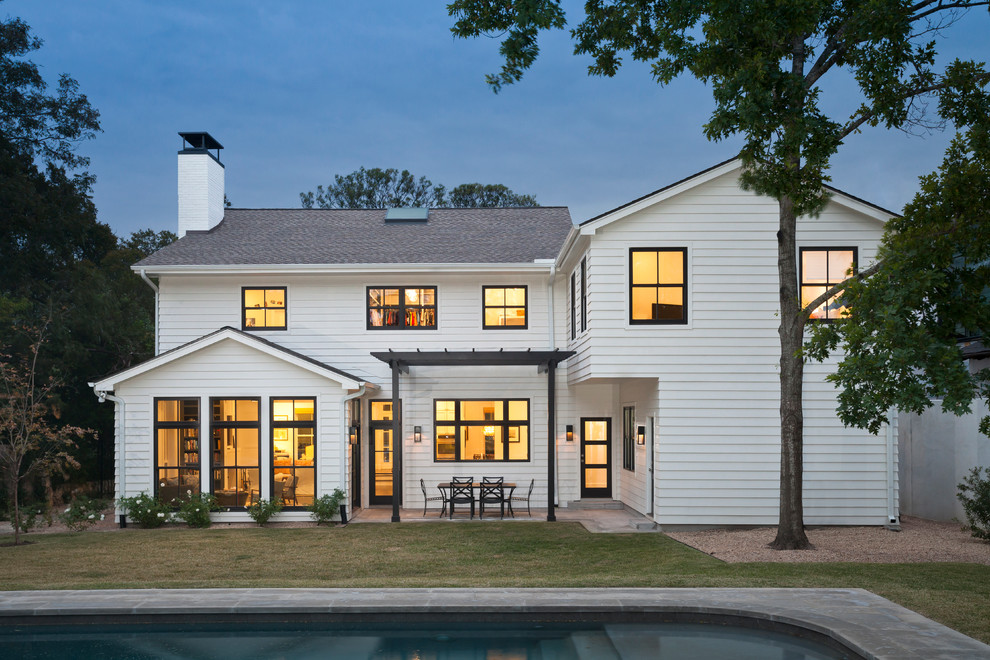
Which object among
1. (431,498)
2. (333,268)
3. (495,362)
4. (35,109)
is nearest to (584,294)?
(495,362)

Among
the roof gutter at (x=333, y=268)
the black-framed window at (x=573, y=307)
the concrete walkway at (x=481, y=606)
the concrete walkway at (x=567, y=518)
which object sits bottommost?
the concrete walkway at (x=567, y=518)

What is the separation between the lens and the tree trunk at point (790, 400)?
11.9 m

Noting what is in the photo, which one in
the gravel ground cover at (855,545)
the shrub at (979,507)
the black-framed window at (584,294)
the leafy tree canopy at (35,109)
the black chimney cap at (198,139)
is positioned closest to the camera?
the gravel ground cover at (855,545)

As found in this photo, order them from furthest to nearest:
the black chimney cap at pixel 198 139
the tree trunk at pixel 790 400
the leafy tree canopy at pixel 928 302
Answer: the black chimney cap at pixel 198 139
the tree trunk at pixel 790 400
the leafy tree canopy at pixel 928 302

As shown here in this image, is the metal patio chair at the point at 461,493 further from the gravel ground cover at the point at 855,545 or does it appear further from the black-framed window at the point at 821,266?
the black-framed window at the point at 821,266

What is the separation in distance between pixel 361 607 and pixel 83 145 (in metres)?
25.6

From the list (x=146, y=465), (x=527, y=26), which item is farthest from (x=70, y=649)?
(x=146, y=465)

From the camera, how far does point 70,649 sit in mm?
7898

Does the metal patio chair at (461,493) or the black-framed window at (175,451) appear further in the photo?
the metal patio chair at (461,493)

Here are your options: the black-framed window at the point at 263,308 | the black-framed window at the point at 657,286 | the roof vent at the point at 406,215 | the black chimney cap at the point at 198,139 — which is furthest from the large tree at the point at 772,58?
the black chimney cap at the point at 198,139

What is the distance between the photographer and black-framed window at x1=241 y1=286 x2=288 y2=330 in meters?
18.2

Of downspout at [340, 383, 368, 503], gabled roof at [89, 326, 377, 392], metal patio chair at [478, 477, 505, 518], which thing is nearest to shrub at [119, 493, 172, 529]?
gabled roof at [89, 326, 377, 392]

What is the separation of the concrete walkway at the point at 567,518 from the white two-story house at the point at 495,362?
37cm

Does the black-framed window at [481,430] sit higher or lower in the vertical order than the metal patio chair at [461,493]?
higher
